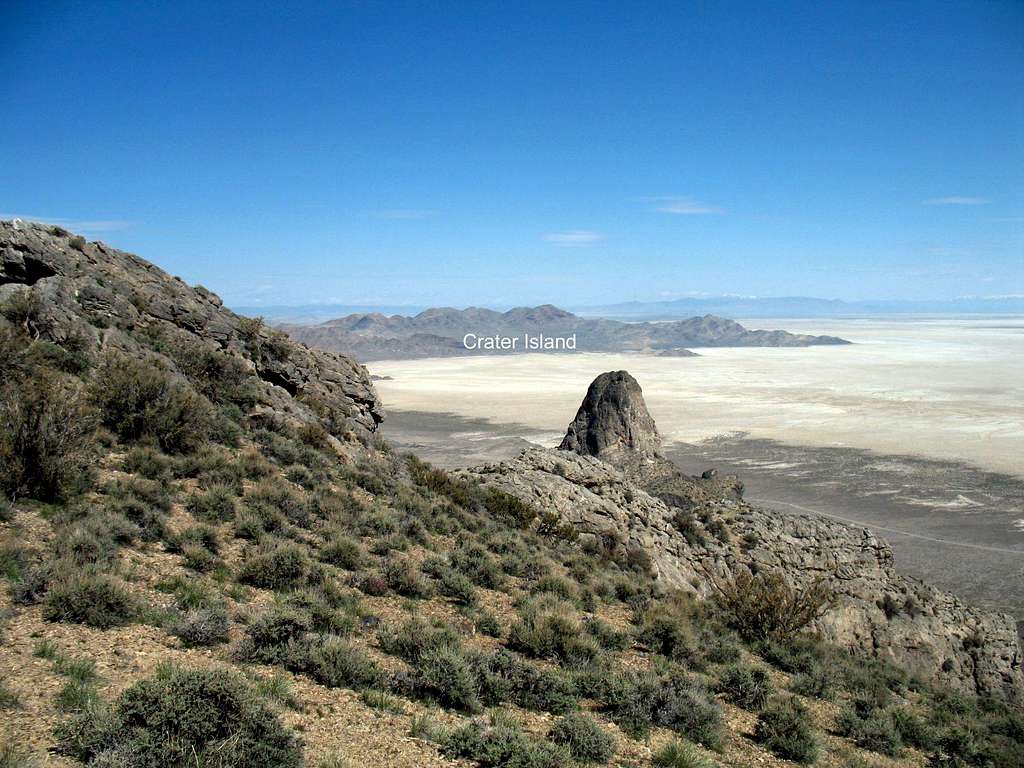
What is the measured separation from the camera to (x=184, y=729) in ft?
13.7

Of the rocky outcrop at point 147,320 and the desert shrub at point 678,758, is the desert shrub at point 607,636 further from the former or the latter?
the rocky outcrop at point 147,320

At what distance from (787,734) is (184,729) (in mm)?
5473

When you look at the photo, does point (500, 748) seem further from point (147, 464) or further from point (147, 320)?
point (147, 320)

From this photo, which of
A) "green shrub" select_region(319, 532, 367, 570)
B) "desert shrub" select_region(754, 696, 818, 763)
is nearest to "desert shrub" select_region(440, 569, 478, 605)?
"green shrub" select_region(319, 532, 367, 570)

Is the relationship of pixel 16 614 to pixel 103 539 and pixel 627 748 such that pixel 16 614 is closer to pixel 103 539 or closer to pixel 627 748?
pixel 103 539

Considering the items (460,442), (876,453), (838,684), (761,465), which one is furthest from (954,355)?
(838,684)

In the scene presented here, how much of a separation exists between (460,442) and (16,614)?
4790 cm

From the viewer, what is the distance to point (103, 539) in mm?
7289

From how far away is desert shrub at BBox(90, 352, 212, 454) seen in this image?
10797mm

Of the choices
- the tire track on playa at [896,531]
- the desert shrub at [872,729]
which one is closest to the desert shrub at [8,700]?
the desert shrub at [872,729]

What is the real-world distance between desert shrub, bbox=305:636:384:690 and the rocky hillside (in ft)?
0.09

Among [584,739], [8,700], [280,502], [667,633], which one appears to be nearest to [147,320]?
[280,502]

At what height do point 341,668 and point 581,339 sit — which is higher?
point 581,339

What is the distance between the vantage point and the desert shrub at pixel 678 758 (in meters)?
5.30
